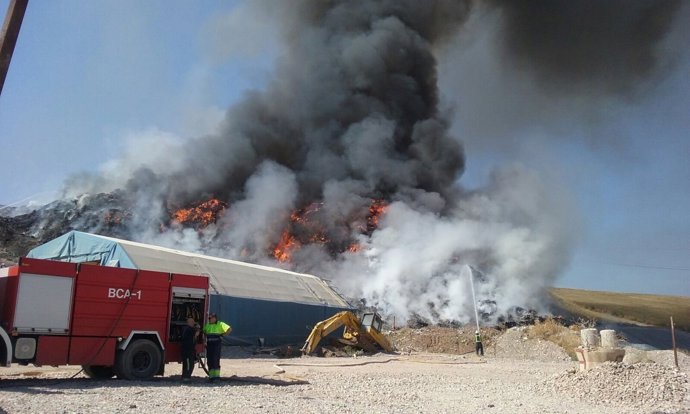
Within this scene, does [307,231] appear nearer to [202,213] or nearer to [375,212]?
[375,212]

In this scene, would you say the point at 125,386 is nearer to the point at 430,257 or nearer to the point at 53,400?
the point at 53,400

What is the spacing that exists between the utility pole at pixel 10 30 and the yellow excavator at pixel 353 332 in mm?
15353

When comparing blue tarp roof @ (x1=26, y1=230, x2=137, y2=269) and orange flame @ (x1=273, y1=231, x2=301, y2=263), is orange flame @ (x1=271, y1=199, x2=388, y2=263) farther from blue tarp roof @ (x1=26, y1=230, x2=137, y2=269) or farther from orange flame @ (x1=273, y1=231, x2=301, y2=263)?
blue tarp roof @ (x1=26, y1=230, x2=137, y2=269)

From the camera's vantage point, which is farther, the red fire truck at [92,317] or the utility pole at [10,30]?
the red fire truck at [92,317]

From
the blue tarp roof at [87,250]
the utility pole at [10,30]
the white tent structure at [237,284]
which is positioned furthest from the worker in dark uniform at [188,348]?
the blue tarp roof at [87,250]

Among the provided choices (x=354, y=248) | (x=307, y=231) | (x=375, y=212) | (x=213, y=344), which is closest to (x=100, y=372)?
(x=213, y=344)

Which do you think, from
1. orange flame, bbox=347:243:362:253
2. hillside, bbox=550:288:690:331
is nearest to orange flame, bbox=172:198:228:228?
orange flame, bbox=347:243:362:253

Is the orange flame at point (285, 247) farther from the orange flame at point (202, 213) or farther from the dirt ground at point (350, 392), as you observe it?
the dirt ground at point (350, 392)

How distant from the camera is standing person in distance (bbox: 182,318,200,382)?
39.5 feet

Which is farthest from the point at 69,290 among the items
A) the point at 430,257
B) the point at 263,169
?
the point at 263,169

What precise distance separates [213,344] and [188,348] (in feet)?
2.06

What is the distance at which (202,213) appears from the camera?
1766 inches

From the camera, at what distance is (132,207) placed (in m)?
44.4

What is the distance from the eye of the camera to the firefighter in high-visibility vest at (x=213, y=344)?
11828 mm
